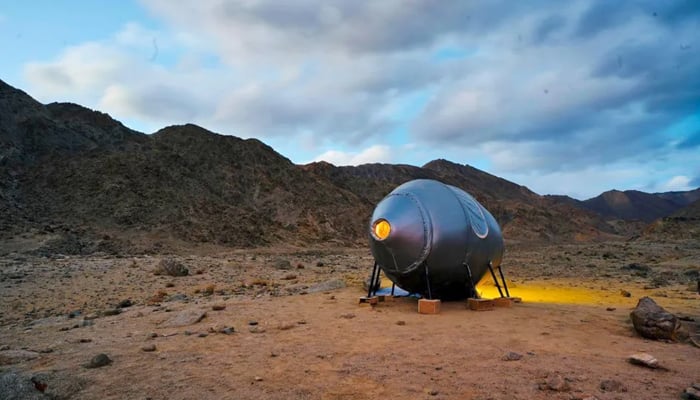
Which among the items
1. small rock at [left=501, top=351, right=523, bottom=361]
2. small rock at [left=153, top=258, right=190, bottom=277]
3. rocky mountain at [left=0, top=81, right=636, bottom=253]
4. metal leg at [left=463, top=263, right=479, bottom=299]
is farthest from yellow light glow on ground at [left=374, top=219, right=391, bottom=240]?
rocky mountain at [left=0, top=81, right=636, bottom=253]

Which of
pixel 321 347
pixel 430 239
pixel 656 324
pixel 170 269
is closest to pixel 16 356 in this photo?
pixel 321 347

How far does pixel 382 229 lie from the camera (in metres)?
10.8

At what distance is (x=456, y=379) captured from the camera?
573cm

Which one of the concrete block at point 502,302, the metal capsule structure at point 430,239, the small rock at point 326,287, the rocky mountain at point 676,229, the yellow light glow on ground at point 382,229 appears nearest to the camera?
the metal capsule structure at point 430,239

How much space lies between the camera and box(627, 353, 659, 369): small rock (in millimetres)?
6051

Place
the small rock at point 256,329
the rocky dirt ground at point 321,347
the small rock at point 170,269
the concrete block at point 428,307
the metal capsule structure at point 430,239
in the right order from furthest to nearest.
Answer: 1. the small rock at point 170,269
2. the metal capsule structure at point 430,239
3. the concrete block at point 428,307
4. the small rock at point 256,329
5. the rocky dirt ground at point 321,347

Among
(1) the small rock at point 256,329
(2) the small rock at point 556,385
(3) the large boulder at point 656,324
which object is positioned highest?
(3) the large boulder at point 656,324

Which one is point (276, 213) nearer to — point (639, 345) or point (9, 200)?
point (9, 200)

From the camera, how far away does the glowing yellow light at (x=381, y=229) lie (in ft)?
35.0

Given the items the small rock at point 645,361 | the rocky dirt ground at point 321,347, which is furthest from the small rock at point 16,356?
the small rock at point 645,361

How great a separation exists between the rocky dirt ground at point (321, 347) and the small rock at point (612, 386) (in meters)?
0.02

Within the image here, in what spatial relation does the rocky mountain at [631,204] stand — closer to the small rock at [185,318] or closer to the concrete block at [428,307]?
the concrete block at [428,307]

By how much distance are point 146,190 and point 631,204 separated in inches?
7047

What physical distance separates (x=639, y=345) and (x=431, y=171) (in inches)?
4742
